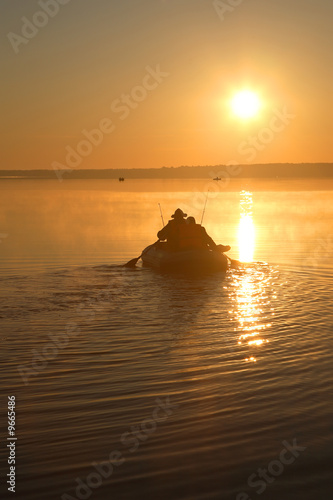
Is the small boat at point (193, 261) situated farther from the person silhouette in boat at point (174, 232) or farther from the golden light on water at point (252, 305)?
the golden light on water at point (252, 305)

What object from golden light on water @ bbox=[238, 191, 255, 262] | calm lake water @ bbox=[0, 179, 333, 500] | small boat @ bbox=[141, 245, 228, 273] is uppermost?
golden light on water @ bbox=[238, 191, 255, 262]

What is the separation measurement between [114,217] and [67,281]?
93.6 ft

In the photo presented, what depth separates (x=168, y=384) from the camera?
9.41m

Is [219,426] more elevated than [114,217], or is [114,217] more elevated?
[114,217]

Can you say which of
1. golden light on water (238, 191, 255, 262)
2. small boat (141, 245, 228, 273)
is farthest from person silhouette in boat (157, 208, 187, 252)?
golden light on water (238, 191, 255, 262)

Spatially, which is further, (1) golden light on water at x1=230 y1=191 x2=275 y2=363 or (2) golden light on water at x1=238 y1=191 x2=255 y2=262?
(2) golden light on water at x1=238 y1=191 x2=255 y2=262

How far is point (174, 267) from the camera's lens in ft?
69.7

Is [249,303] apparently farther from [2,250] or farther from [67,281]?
[2,250]

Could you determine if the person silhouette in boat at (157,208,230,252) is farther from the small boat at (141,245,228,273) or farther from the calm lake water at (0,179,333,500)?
the calm lake water at (0,179,333,500)

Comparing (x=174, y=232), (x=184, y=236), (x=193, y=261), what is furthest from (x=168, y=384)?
(x=174, y=232)

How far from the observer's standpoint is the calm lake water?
6648 mm

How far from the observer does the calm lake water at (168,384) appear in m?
6.65

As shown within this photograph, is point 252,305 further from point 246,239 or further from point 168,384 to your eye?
point 246,239

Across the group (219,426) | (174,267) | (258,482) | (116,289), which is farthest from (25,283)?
(258,482)
